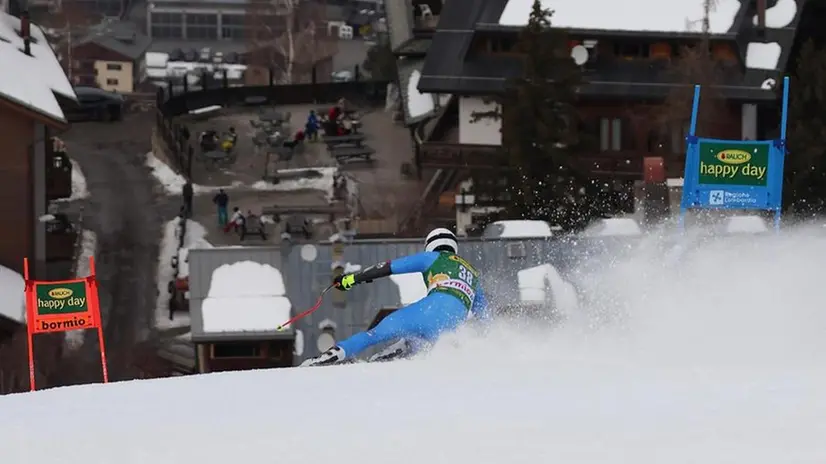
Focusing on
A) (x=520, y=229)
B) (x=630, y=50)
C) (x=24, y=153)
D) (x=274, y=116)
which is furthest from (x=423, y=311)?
(x=274, y=116)

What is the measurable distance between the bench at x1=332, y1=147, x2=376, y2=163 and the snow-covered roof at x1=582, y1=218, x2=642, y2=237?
861 inches

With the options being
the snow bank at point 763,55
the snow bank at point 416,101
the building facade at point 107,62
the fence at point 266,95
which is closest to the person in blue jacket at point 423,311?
the snow bank at point 763,55

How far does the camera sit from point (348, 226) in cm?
3847

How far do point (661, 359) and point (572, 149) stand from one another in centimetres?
2089

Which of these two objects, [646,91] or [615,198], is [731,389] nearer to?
[615,198]

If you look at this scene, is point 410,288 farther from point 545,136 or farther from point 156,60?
point 156,60

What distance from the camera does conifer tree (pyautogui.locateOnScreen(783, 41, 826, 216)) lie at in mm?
30922

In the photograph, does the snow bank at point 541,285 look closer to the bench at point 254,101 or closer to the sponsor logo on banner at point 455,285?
the sponsor logo on banner at point 455,285

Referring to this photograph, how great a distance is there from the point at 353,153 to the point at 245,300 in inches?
882

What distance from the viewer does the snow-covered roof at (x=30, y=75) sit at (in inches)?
1261

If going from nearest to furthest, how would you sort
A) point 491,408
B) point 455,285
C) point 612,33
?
point 491,408, point 455,285, point 612,33

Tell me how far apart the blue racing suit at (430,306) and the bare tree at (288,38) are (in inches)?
2464

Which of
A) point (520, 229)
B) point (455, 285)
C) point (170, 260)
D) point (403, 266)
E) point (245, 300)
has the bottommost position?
point (170, 260)

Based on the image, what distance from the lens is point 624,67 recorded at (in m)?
38.9
